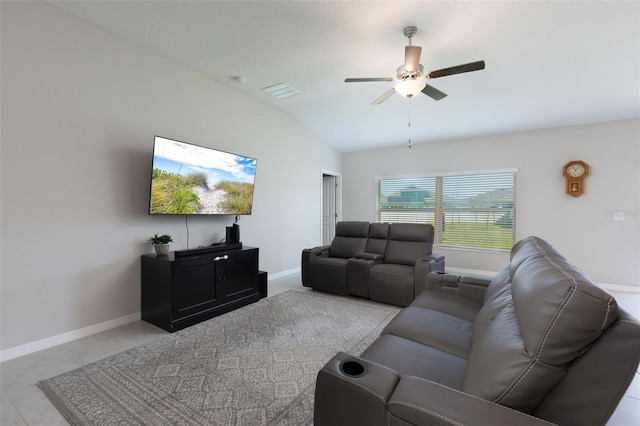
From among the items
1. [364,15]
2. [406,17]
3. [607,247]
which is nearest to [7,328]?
[364,15]

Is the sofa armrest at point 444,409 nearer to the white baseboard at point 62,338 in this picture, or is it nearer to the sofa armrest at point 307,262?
the white baseboard at point 62,338

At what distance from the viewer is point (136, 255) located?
3088 mm

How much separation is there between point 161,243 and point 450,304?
2.90 meters

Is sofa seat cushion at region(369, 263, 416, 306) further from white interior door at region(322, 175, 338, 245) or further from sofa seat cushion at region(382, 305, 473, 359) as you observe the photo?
white interior door at region(322, 175, 338, 245)

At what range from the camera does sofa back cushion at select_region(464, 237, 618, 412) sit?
802 mm

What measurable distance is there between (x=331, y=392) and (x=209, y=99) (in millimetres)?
3779

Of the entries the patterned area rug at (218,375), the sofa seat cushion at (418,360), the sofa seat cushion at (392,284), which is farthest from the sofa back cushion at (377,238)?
the sofa seat cushion at (418,360)

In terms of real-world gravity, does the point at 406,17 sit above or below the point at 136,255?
above

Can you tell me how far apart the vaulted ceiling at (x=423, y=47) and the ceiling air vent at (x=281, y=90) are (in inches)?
4.6

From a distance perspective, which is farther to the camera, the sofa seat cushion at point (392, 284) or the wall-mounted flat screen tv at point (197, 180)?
the sofa seat cushion at point (392, 284)

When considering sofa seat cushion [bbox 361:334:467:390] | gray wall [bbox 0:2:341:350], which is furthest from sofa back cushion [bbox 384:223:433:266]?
gray wall [bbox 0:2:341:350]

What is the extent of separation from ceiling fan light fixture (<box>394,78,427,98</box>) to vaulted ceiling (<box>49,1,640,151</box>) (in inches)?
19.4

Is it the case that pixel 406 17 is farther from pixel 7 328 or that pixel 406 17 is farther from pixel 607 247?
pixel 607 247

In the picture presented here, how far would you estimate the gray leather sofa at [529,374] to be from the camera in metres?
0.78
